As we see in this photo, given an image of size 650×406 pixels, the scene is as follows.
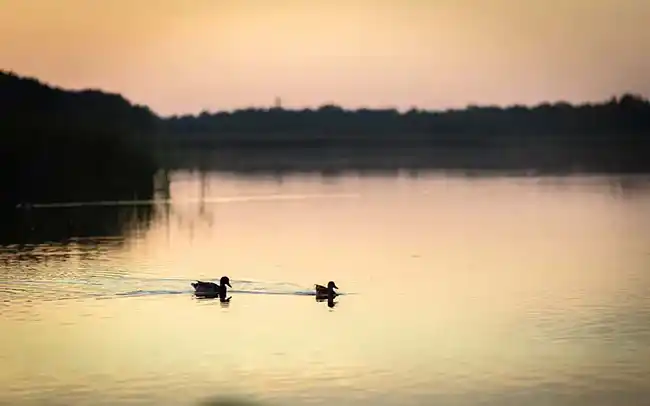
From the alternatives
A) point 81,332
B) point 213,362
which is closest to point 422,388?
point 213,362

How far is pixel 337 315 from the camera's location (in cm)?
1950

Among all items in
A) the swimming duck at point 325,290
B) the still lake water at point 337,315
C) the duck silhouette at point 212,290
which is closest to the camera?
the still lake water at point 337,315

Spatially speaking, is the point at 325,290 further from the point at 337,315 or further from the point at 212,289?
the point at 212,289

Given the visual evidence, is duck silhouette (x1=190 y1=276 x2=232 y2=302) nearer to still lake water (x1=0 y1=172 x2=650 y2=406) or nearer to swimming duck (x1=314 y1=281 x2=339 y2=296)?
still lake water (x1=0 y1=172 x2=650 y2=406)

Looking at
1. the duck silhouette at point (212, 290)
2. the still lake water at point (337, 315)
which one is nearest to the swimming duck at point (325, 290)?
the still lake water at point (337, 315)

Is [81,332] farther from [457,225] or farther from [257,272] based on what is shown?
[457,225]

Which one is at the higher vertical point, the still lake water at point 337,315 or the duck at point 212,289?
the duck at point 212,289

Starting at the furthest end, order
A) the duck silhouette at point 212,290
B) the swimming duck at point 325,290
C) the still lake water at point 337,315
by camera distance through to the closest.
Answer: the duck silhouette at point 212,290, the swimming duck at point 325,290, the still lake water at point 337,315

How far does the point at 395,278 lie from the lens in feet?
78.6

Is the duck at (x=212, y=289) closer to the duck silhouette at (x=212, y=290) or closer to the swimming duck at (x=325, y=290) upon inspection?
the duck silhouette at (x=212, y=290)

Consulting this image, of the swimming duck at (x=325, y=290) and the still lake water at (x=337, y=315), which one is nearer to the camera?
the still lake water at (x=337, y=315)

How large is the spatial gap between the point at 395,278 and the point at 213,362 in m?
8.67

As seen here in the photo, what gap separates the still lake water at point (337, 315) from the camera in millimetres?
14406

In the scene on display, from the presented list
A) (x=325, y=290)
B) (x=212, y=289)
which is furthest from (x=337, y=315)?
(x=212, y=289)
